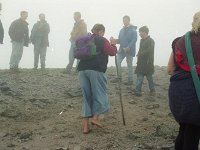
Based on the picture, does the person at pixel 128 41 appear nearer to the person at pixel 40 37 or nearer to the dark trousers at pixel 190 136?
the person at pixel 40 37

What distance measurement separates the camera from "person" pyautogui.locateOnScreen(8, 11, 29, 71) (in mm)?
14555

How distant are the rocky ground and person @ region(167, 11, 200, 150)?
220 centimetres

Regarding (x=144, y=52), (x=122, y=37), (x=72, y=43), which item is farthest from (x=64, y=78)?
(x=144, y=52)

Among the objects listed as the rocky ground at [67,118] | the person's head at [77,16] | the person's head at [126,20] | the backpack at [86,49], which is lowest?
the rocky ground at [67,118]

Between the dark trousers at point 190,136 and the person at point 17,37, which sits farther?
the person at point 17,37

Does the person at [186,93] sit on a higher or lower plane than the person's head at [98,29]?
lower

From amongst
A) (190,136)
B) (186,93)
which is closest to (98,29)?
(186,93)

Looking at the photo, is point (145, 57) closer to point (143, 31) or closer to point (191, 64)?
point (143, 31)

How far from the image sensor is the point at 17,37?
14570 millimetres

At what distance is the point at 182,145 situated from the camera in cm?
509

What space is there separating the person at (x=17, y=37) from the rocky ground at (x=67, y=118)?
1.84ft

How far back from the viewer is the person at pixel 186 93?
4.72 metres

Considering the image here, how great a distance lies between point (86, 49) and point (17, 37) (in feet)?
24.0

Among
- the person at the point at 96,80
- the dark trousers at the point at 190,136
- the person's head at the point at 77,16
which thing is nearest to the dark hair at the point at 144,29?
the person's head at the point at 77,16
